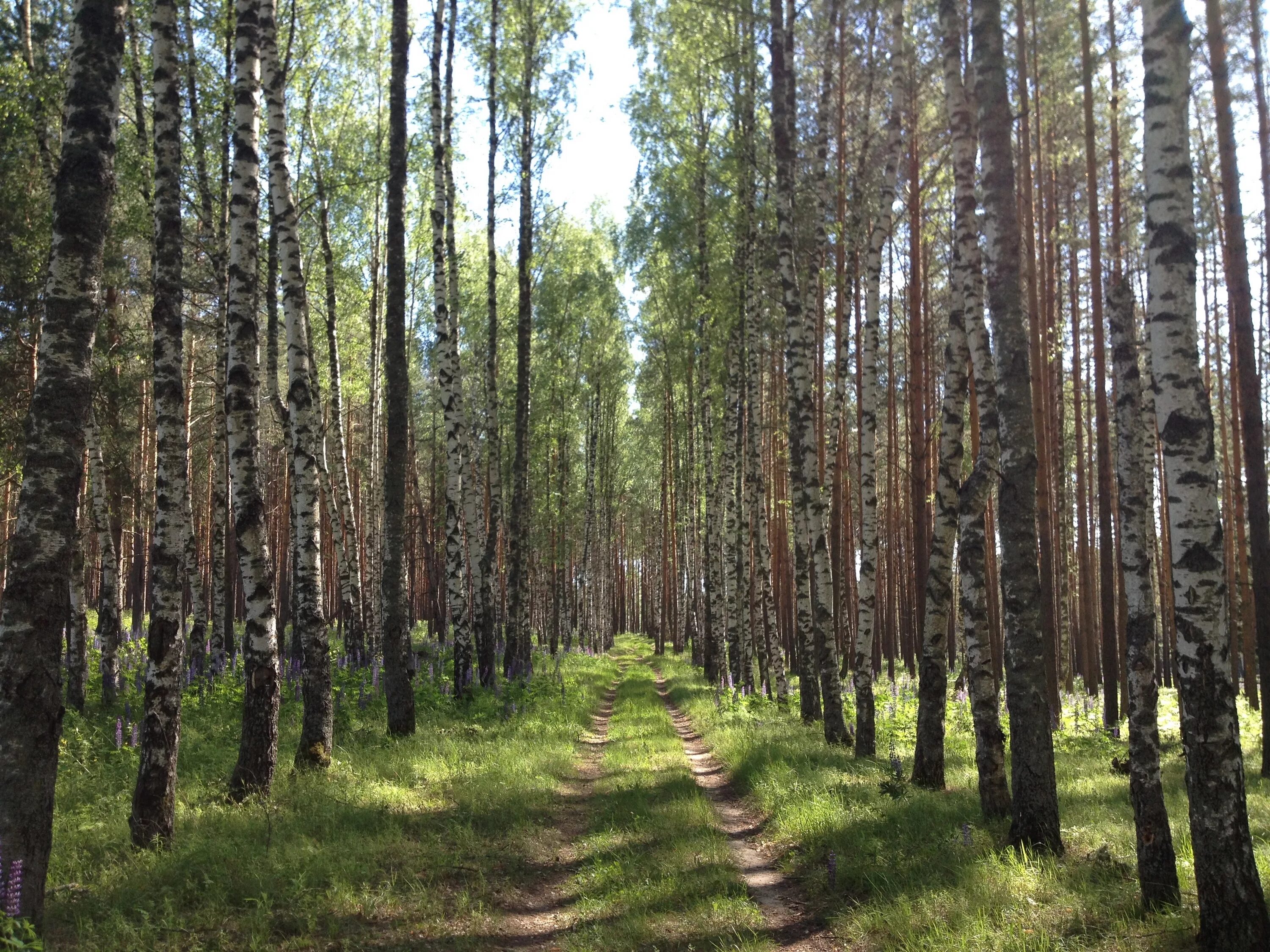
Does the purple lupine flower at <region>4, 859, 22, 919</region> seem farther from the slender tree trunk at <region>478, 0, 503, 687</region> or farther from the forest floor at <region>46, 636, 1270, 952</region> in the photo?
the slender tree trunk at <region>478, 0, 503, 687</region>

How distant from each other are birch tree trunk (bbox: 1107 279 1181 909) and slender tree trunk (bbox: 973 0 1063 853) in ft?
2.05

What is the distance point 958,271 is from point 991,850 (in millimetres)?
5254

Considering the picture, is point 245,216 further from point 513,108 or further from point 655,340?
point 655,340

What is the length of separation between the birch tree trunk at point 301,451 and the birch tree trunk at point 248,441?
928 mm

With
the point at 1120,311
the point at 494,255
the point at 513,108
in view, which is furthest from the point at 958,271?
the point at 513,108

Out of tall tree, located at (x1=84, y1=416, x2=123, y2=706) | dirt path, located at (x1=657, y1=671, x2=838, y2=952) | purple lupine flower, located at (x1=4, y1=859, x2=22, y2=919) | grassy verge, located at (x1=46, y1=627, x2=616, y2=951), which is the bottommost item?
dirt path, located at (x1=657, y1=671, x2=838, y2=952)

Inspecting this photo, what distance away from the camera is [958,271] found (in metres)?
7.84

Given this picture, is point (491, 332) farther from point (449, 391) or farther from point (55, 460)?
point (55, 460)

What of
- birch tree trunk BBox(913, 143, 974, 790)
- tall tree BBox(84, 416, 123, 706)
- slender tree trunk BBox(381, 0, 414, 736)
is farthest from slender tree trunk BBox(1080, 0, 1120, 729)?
tall tree BBox(84, 416, 123, 706)

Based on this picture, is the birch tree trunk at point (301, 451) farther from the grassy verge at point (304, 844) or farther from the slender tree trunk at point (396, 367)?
the slender tree trunk at point (396, 367)

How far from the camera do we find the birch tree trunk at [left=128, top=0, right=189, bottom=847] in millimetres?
6109

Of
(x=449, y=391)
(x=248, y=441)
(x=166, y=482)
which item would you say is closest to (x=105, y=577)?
(x=449, y=391)

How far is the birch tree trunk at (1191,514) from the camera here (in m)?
4.11

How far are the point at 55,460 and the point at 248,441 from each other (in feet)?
12.0
